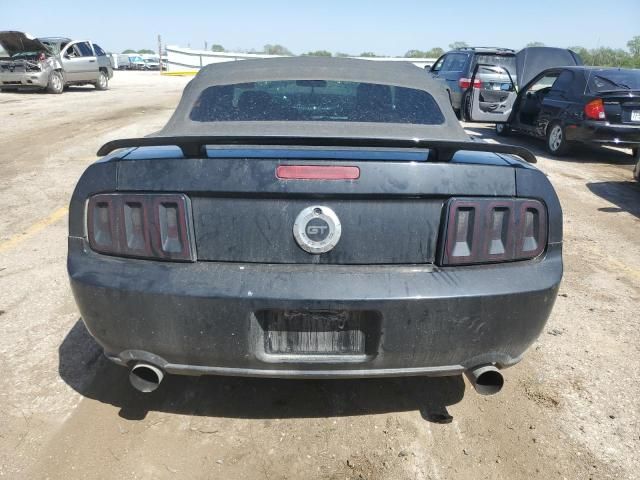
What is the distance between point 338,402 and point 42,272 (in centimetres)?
271

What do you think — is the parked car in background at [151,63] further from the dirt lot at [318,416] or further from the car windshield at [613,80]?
the dirt lot at [318,416]

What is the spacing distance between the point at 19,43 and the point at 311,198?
755 inches

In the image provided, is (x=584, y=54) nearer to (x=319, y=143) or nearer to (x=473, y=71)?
(x=473, y=71)

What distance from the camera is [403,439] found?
7.50 feet

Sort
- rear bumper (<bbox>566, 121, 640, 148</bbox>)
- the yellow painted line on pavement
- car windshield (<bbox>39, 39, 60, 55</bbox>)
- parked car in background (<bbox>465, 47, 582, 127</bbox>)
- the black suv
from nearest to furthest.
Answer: the yellow painted line on pavement < rear bumper (<bbox>566, 121, 640, 148</bbox>) < parked car in background (<bbox>465, 47, 582, 127</bbox>) < the black suv < car windshield (<bbox>39, 39, 60, 55</bbox>)

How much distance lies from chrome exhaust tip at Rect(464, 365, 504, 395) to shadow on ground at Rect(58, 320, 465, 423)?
39 cm

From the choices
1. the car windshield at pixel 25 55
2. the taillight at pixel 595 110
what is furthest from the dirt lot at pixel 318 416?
the car windshield at pixel 25 55

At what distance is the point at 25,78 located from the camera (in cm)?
1714

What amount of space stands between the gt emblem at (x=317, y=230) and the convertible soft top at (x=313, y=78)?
28.3 inches

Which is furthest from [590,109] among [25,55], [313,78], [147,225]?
[25,55]

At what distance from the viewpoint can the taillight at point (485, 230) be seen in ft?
6.50

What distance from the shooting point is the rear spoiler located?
6.41ft

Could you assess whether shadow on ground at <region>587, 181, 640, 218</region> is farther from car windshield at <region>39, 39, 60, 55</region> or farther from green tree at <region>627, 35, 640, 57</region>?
green tree at <region>627, 35, 640, 57</region>

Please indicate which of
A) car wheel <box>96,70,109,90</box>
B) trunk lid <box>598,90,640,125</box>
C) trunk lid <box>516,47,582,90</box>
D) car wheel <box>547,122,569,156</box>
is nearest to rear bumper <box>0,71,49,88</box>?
car wheel <box>96,70,109,90</box>
